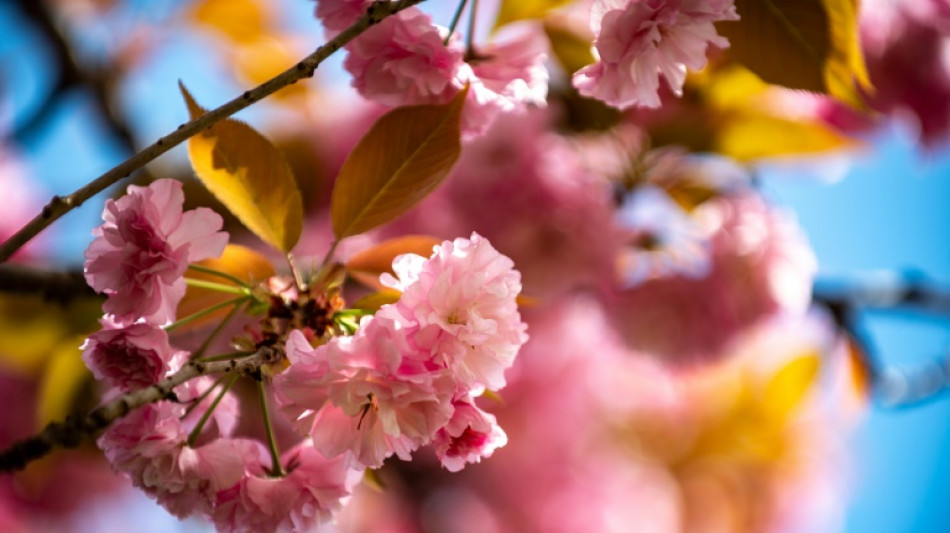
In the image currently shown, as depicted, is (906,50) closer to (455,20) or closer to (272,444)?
(455,20)

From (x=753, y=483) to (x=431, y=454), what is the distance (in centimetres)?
84

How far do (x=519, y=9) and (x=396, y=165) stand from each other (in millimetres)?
249

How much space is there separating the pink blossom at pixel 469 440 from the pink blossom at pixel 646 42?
0.17 metres

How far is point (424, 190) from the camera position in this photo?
1.39 ft

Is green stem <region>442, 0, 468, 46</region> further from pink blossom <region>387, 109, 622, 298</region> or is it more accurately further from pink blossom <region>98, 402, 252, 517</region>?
pink blossom <region>387, 109, 622, 298</region>

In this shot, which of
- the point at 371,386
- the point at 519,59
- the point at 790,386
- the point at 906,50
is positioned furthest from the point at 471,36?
the point at 790,386

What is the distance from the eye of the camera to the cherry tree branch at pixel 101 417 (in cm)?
35

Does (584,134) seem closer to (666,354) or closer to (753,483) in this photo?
(666,354)

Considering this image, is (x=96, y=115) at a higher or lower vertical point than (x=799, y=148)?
higher

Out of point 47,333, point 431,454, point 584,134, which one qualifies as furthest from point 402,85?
point 431,454

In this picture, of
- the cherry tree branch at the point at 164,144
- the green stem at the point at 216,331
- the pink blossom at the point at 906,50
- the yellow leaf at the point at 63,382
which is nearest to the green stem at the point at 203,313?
the green stem at the point at 216,331

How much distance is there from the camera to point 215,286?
44 cm

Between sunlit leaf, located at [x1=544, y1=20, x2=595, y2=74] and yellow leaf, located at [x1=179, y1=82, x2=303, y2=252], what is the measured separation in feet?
1.31

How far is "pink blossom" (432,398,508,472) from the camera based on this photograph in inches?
14.7
